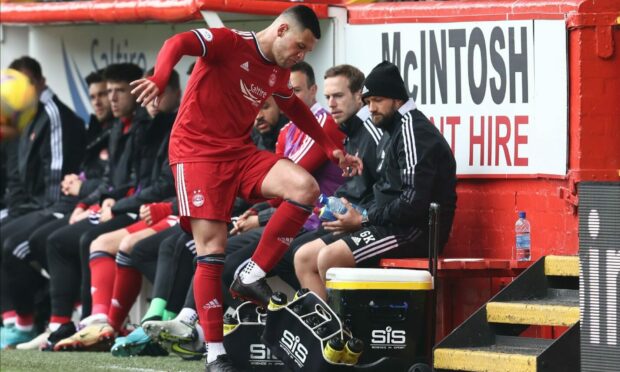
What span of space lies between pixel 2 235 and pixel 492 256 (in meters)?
4.74

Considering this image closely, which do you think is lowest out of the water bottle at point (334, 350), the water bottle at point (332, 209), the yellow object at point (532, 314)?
the water bottle at point (334, 350)

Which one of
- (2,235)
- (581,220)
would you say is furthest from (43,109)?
(581,220)

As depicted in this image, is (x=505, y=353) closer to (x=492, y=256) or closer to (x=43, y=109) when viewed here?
(x=492, y=256)

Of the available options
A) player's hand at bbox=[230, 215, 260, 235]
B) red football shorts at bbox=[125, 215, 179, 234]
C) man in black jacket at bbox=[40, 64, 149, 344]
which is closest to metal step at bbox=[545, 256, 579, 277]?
player's hand at bbox=[230, 215, 260, 235]

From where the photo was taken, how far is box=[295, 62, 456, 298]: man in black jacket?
8812 mm

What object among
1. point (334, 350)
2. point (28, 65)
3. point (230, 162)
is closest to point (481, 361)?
point (334, 350)

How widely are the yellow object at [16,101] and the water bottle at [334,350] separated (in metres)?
4.29

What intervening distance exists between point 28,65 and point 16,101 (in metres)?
1.31

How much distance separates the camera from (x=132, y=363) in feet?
31.9

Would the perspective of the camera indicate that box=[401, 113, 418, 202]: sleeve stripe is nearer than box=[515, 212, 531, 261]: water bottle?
Yes

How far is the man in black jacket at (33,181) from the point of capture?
12.4 metres

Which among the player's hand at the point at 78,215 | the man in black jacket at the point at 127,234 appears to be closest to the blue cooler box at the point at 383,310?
the man in black jacket at the point at 127,234

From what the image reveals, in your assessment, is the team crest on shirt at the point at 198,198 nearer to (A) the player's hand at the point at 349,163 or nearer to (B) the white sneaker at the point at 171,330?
(A) the player's hand at the point at 349,163

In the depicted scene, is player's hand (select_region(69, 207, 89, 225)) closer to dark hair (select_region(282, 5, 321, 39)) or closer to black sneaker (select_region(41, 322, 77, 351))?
black sneaker (select_region(41, 322, 77, 351))
